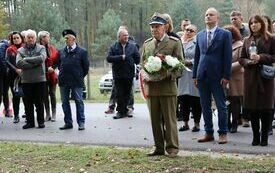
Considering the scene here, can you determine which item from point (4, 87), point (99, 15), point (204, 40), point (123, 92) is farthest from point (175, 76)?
point (99, 15)

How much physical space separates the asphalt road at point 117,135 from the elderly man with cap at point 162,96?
0.90m

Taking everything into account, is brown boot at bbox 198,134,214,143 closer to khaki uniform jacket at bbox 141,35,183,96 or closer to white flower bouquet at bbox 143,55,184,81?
khaki uniform jacket at bbox 141,35,183,96

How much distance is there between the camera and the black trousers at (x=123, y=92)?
1295cm

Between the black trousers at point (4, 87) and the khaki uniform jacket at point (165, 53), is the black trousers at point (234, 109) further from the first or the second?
the black trousers at point (4, 87)

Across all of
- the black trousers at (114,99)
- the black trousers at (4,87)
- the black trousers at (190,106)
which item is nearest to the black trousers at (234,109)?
the black trousers at (190,106)

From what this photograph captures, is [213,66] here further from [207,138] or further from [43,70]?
[43,70]

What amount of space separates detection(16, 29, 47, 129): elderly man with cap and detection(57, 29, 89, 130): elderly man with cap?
1.49ft

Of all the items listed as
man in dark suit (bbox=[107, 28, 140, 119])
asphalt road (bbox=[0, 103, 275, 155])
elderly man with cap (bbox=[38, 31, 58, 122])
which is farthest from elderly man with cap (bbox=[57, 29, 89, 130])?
man in dark suit (bbox=[107, 28, 140, 119])

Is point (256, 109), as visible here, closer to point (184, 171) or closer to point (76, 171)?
point (184, 171)

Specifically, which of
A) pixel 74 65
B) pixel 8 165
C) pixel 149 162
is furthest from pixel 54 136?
pixel 149 162

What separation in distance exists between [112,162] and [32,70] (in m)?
4.24

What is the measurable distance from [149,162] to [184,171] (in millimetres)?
697

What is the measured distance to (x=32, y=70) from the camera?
453 inches

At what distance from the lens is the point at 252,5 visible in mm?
49688
